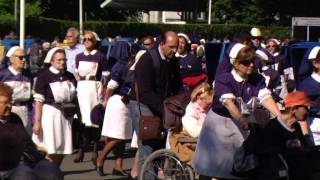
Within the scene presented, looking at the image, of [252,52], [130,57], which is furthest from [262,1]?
[252,52]

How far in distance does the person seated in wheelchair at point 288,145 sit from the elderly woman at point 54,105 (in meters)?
3.72

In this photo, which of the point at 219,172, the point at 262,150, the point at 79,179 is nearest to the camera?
the point at 262,150

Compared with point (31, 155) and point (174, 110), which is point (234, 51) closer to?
point (174, 110)

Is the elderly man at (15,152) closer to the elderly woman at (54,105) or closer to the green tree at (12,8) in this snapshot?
the elderly woman at (54,105)

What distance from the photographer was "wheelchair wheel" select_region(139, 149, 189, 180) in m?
9.52

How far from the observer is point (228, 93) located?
7.80 metres

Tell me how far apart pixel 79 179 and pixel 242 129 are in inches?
192

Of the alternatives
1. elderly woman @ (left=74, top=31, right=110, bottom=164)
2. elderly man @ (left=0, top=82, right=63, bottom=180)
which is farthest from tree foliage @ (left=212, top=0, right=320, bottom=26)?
elderly man @ (left=0, top=82, right=63, bottom=180)

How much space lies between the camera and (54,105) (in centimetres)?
1062

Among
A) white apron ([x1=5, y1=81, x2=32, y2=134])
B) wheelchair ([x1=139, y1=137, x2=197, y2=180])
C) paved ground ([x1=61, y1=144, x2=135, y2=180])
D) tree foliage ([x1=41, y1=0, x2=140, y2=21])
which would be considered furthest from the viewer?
tree foliage ([x1=41, y1=0, x2=140, y2=21])

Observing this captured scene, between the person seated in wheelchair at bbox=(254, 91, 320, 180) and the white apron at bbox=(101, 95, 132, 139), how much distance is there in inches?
211

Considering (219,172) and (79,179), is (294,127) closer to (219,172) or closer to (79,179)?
(219,172)

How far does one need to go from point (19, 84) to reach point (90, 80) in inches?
109

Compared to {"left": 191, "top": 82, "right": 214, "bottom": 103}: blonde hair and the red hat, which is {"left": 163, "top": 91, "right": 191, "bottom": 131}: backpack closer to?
{"left": 191, "top": 82, "right": 214, "bottom": 103}: blonde hair
